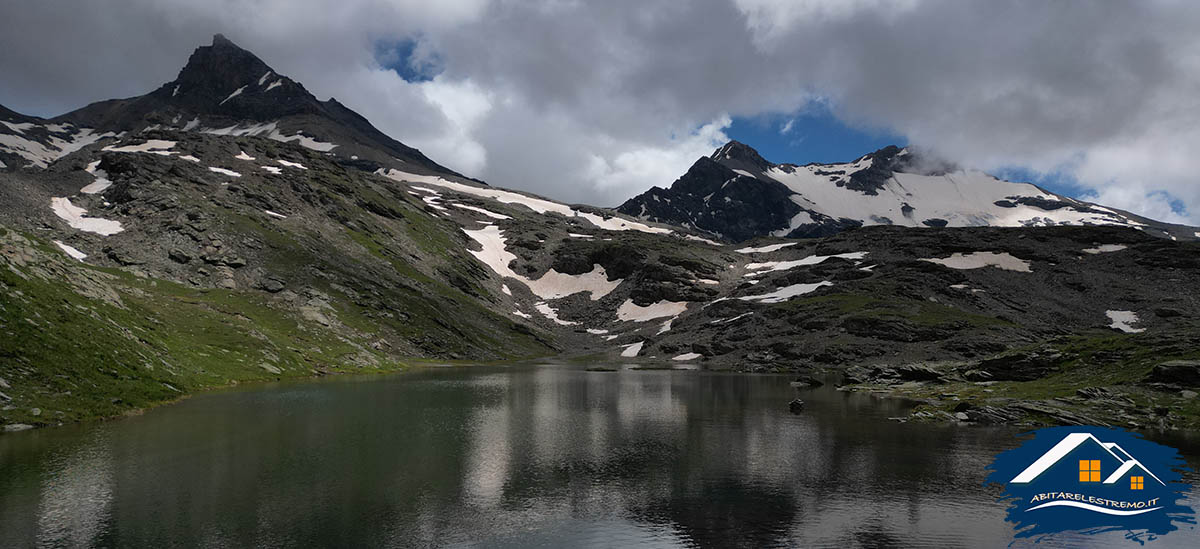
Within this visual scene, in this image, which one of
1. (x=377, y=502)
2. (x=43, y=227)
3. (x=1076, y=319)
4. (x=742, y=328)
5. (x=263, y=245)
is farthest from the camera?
(x=742, y=328)

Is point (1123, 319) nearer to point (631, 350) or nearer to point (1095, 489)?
point (631, 350)

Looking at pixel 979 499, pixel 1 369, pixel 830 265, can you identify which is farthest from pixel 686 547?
pixel 830 265

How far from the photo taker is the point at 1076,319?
143 m

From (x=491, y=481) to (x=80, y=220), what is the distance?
424ft

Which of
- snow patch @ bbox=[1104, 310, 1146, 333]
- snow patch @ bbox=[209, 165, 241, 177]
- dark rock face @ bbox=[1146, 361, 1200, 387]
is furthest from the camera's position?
snow patch @ bbox=[209, 165, 241, 177]

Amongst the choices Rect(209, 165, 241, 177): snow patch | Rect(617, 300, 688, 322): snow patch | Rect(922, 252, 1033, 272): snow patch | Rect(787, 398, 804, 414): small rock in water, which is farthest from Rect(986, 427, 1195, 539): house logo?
Rect(209, 165, 241, 177): snow patch

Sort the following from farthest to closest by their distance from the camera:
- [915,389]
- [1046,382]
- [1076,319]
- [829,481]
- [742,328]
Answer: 1. [742,328]
2. [1076,319]
3. [915,389]
4. [1046,382]
5. [829,481]

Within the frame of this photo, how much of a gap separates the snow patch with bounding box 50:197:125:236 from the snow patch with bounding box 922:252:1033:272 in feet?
668

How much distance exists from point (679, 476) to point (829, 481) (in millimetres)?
7737

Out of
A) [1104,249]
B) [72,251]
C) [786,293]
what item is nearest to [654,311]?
[786,293]

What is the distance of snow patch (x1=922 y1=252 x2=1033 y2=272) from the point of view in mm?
175250

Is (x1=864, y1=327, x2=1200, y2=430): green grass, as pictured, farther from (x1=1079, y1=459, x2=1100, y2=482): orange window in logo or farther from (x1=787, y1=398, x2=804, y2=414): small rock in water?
(x1=1079, y1=459, x2=1100, y2=482): orange window in logo

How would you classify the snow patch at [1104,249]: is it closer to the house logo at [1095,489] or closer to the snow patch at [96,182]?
the house logo at [1095,489]

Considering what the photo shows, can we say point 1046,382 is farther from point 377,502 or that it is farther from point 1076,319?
point 1076,319
